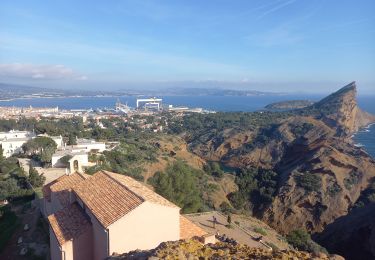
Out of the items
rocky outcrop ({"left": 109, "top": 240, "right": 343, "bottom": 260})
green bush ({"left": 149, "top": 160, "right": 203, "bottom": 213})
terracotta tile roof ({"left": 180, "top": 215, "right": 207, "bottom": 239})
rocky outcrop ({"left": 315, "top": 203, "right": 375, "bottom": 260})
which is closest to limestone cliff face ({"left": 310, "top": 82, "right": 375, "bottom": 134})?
rocky outcrop ({"left": 315, "top": 203, "right": 375, "bottom": 260})

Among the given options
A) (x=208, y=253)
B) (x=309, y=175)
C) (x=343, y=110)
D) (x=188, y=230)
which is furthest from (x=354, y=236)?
(x=343, y=110)

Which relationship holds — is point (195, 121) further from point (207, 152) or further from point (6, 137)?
point (6, 137)

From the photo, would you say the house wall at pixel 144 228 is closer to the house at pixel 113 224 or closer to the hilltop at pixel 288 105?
the house at pixel 113 224

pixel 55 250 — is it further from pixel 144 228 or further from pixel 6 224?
pixel 6 224

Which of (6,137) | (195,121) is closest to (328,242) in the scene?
(6,137)

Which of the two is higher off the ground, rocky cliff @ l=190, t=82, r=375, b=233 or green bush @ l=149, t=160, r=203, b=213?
green bush @ l=149, t=160, r=203, b=213

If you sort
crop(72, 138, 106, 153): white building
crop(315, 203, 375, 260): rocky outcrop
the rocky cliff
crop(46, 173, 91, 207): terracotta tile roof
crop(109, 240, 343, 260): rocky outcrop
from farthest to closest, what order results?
crop(72, 138, 106, 153): white building → the rocky cliff → crop(315, 203, 375, 260): rocky outcrop → crop(46, 173, 91, 207): terracotta tile roof → crop(109, 240, 343, 260): rocky outcrop

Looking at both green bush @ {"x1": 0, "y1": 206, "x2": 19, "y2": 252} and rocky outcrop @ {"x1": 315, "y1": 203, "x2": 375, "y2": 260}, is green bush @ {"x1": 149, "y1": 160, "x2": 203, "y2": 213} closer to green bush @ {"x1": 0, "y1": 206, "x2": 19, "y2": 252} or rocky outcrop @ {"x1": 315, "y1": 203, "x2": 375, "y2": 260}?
green bush @ {"x1": 0, "y1": 206, "x2": 19, "y2": 252}
